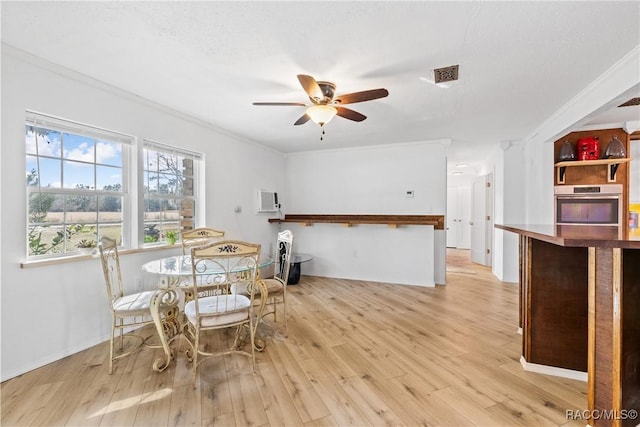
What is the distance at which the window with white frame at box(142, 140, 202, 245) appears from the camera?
3.17m

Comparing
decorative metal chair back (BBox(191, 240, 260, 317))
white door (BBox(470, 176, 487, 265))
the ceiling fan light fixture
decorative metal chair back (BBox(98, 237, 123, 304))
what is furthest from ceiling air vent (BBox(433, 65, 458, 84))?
white door (BBox(470, 176, 487, 265))

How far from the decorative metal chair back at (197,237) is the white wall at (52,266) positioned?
30 centimetres

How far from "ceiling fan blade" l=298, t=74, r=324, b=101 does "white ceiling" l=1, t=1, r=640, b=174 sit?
208mm

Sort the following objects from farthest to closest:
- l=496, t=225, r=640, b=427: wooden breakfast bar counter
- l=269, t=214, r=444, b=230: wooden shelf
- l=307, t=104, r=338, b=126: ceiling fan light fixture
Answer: l=269, t=214, r=444, b=230: wooden shelf → l=307, t=104, r=338, b=126: ceiling fan light fixture → l=496, t=225, r=640, b=427: wooden breakfast bar counter

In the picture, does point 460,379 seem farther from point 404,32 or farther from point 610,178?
point 610,178

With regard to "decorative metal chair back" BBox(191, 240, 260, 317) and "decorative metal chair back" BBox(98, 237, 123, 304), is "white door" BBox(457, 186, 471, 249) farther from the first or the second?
"decorative metal chair back" BBox(98, 237, 123, 304)

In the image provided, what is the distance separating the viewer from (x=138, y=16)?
1.71m

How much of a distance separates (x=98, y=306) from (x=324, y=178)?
397cm

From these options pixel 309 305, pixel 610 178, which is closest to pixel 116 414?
pixel 309 305

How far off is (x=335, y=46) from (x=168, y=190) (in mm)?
2606

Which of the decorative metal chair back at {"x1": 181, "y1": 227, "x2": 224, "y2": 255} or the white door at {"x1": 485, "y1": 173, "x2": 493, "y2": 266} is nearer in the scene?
the decorative metal chair back at {"x1": 181, "y1": 227, "x2": 224, "y2": 255}

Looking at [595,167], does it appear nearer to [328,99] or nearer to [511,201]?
[511,201]

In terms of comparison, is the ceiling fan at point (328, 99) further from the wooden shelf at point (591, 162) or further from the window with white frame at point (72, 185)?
the wooden shelf at point (591, 162)

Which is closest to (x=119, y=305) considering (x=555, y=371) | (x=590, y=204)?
(x=555, y=371)
